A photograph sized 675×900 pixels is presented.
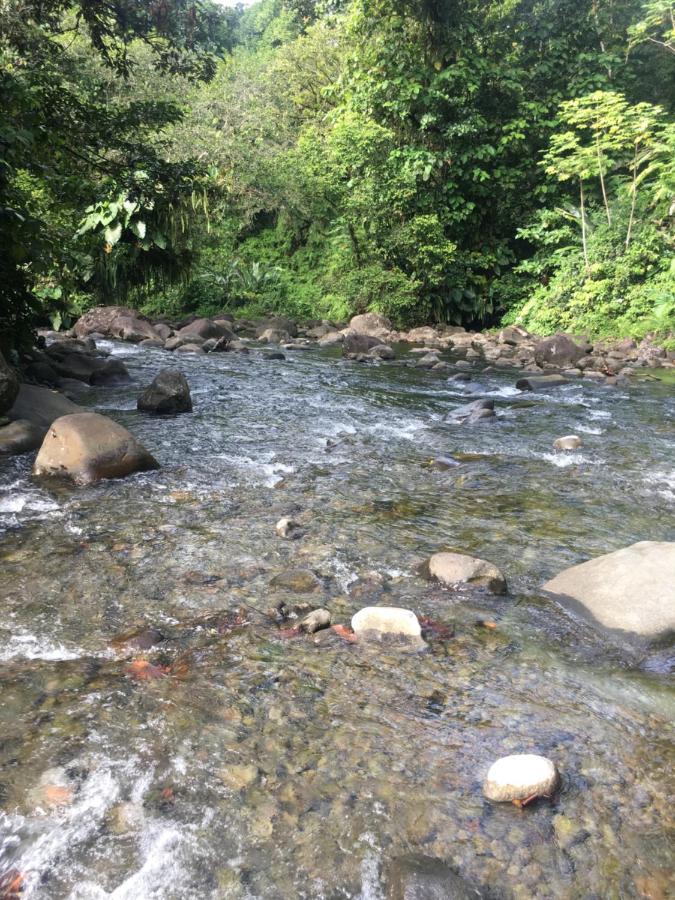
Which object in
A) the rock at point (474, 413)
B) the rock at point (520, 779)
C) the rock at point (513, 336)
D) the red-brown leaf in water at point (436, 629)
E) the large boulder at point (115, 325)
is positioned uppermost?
the rock at point (520, 779)

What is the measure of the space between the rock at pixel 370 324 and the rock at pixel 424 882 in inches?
636

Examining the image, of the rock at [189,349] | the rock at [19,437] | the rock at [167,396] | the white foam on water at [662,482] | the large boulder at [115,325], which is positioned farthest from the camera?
the large boulder at [115,325]

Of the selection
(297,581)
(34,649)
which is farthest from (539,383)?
(34,649)

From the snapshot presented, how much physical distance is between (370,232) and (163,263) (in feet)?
32.8

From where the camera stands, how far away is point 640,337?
15.2m

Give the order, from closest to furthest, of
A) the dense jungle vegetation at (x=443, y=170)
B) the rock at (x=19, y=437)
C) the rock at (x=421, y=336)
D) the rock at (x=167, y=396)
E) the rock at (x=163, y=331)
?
the rock at (x=19, y=437), the rock at (x=167, y=396), the rock at (x=163, y=331), the dense jungle vegetation at (x=443, y=170), the rock at (x=421, y=336)

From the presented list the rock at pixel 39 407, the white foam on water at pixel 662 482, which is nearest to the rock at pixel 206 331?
the rock at pixel 39 407

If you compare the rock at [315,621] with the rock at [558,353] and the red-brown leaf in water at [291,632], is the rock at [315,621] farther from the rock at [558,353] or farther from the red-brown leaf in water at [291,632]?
the rock at [558,353]

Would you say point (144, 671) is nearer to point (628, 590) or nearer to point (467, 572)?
point (467, 572)

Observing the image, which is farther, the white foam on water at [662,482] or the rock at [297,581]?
the white foam on water at [662,482]

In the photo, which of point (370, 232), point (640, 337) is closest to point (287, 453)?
point (640, 337)

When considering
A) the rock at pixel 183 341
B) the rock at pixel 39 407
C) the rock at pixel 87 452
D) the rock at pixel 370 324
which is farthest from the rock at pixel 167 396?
the rock at pixel 370 324

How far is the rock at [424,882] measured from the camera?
179cm

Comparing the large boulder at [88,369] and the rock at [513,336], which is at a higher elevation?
the large boulder at [88,369]
